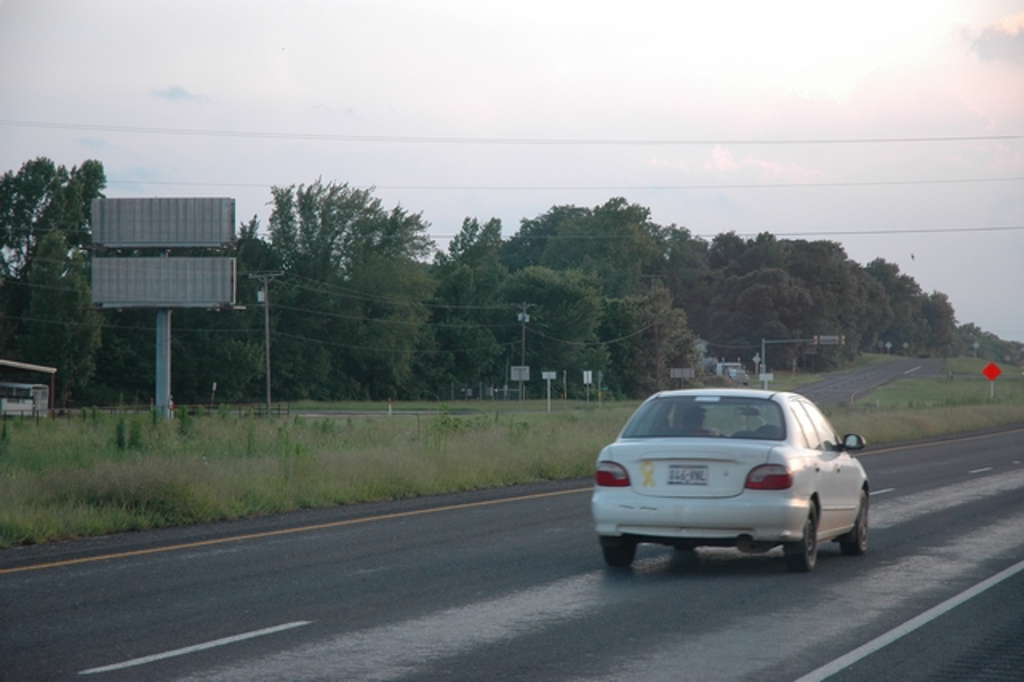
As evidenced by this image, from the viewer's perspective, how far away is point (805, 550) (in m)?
10.9

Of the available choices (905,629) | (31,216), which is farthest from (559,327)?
(905,629)

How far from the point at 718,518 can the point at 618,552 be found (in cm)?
128

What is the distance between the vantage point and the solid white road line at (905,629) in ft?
23.7

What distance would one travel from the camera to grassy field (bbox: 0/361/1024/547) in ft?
49.5

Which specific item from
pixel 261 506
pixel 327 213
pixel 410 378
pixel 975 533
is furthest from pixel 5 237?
pixel 975 533

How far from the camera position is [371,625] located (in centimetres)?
862

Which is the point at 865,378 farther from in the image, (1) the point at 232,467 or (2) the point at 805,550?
(2) the point at 805,550

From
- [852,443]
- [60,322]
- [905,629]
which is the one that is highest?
[60,322]

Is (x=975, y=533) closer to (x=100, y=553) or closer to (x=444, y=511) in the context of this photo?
(x=444, y=511)

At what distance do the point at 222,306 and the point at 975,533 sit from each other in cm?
4404

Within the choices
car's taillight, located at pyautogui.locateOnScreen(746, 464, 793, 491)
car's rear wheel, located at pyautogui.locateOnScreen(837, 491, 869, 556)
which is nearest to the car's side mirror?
car's rear wheel, located at pyautogui.locateOnScreen(837, 491, 869, 556)

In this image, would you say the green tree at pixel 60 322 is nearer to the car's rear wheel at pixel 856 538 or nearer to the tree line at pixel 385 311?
the tree line at pixel 385 311

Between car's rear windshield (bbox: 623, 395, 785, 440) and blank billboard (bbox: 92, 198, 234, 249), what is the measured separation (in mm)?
44508

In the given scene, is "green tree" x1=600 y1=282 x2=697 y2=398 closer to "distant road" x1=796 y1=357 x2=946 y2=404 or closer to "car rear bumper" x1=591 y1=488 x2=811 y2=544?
"distant road" x1=796 y1=357 x2=946 y2=404
